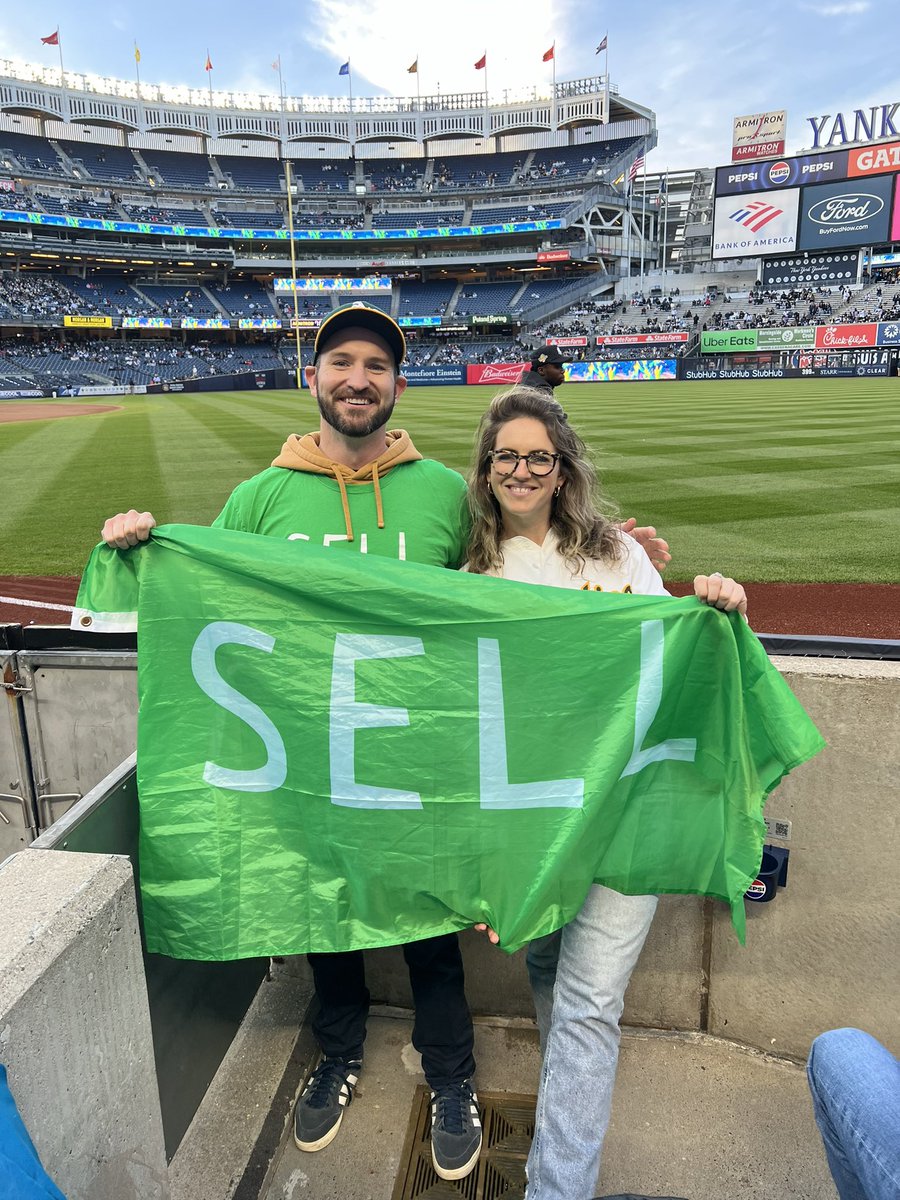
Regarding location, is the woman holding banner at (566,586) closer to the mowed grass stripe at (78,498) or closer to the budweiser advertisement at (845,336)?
the mowed grass stripe at (78,498)

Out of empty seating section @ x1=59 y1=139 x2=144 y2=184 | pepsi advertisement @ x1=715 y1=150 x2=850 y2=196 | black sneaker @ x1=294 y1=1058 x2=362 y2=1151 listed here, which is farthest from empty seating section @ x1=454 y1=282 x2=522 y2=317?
black sneaker @ x1=294 y1=1058 x2=362 y2=1151

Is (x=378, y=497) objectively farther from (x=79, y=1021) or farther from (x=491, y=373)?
(x=491, y=373)

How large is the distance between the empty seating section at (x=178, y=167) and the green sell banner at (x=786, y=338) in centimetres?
5756

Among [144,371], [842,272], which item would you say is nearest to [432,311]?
[144,371]

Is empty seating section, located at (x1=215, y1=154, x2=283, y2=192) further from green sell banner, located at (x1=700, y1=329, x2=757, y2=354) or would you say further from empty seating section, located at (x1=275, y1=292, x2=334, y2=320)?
green sell banner, located at (x1=700, y1=329, x2=757, y2=354)

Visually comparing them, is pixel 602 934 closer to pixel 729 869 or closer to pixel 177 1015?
pixel 729 869

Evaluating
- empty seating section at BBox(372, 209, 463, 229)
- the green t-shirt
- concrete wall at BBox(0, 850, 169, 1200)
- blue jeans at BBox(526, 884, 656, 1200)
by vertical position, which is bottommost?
blue jeans at BBox(526, 884, 656, 1200)

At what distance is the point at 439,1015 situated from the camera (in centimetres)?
266

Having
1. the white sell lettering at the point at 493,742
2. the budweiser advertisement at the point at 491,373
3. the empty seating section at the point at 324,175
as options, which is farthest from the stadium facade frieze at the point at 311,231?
the white sell lettering at the point at 493,742

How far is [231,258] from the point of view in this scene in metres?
70.8

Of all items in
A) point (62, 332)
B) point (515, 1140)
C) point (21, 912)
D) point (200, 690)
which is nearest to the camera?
point (21, 912)

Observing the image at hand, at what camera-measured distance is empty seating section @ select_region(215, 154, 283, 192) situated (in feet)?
257

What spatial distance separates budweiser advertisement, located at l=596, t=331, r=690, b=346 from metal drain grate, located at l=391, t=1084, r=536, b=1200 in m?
59.1

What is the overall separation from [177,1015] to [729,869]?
1821 mm
